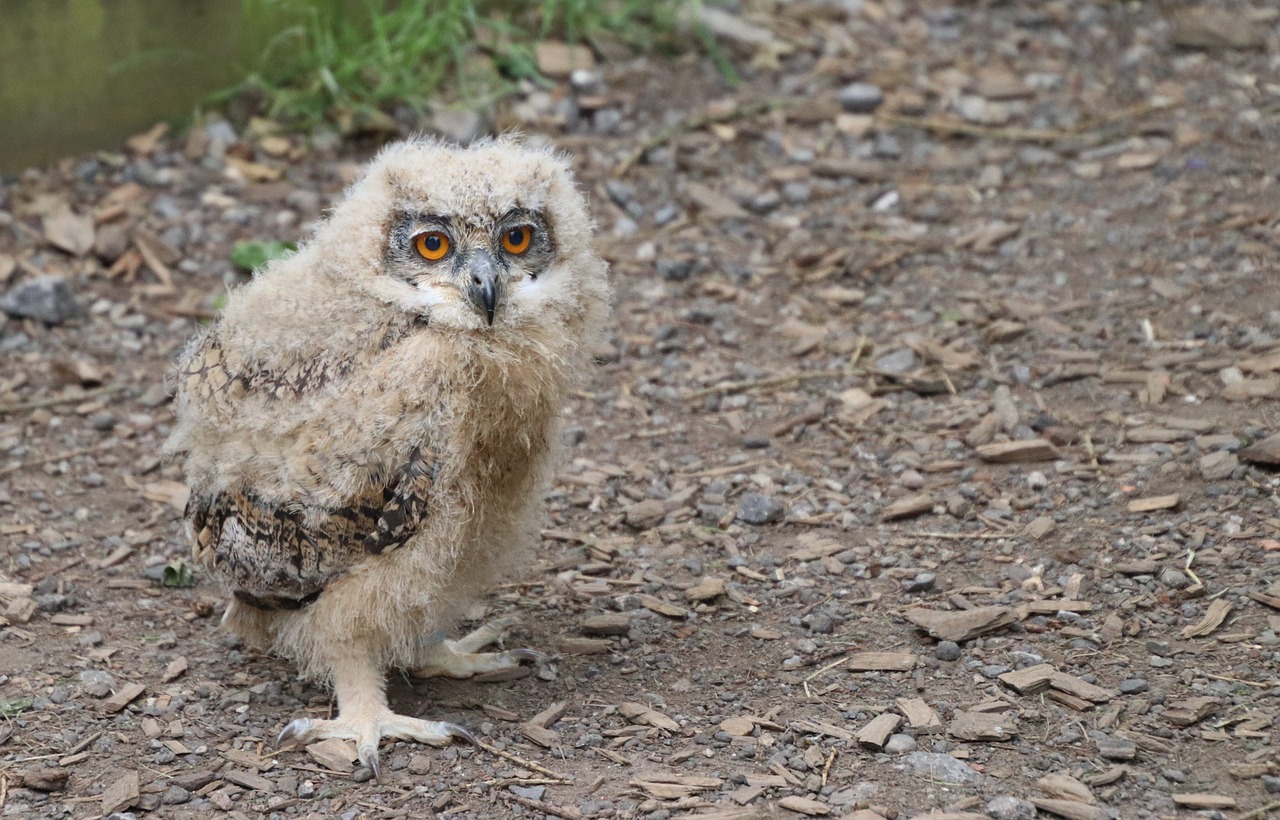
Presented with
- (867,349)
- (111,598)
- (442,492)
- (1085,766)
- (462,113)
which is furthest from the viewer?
(462,113)

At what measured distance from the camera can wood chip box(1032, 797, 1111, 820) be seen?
136 inches

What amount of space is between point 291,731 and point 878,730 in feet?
5.78

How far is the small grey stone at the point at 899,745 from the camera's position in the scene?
384cm

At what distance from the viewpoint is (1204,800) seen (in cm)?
345

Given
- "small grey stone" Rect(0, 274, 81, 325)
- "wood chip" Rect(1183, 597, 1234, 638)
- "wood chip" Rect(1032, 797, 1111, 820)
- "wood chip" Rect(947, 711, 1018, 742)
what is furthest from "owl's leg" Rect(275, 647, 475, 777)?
"small grey stone" Rect(0, 274, 81, 325)

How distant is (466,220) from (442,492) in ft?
2.69

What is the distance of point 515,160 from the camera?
4234 millimetres

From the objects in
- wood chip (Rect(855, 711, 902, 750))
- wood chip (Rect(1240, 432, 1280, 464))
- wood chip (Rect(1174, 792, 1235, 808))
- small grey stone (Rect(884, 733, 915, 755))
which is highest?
wood chip (Rect(1240, 432, 1280, 464))

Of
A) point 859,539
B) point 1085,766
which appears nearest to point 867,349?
point 859,539

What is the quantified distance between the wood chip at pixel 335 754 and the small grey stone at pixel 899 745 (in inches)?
62.0

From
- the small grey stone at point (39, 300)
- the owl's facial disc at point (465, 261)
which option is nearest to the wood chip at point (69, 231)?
the small grey stone at point (39, 300)

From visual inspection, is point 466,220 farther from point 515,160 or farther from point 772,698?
point 772,698

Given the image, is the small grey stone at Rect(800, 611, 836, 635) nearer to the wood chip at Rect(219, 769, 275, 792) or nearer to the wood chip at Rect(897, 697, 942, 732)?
the wood chip at Rect(897, 697, 942, 732)

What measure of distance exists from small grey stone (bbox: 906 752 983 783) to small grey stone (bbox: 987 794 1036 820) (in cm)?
14
